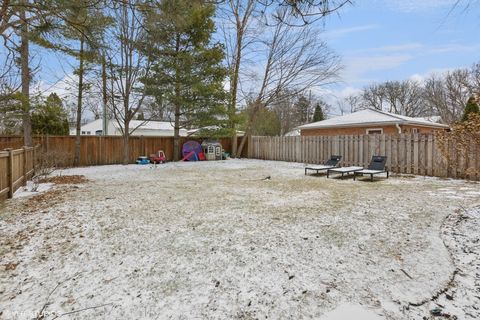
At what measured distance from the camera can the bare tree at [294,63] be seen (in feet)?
54.6

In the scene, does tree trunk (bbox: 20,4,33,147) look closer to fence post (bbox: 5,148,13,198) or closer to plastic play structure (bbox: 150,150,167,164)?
fence post (bbox: 5,148,13,198)

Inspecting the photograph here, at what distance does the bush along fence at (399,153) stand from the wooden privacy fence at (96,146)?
7.23 meters

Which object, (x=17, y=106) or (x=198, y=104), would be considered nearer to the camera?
(x=17, y=106)

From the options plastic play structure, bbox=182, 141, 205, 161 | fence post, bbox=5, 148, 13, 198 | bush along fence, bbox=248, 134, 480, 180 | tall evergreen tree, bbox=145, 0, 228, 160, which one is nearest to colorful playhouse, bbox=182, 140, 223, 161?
plastic play structure, bbox=182, 141, 205, 161

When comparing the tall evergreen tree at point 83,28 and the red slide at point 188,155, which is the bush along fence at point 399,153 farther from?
the tall evergreen tree at point 83,28

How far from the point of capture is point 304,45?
1678cm

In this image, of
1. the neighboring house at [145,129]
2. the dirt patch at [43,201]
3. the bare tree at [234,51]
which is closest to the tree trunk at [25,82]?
the dirt patch at [43,201]

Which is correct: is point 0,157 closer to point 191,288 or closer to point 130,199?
point 130,199

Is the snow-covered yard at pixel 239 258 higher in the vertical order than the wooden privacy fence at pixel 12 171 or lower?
lower

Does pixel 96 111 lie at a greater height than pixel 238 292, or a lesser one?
greater

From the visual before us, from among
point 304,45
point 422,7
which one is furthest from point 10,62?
point 304,45

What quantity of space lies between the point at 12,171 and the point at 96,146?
26.7ft

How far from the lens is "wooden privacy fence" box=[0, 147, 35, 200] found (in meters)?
5.81

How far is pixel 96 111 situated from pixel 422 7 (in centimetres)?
1706
